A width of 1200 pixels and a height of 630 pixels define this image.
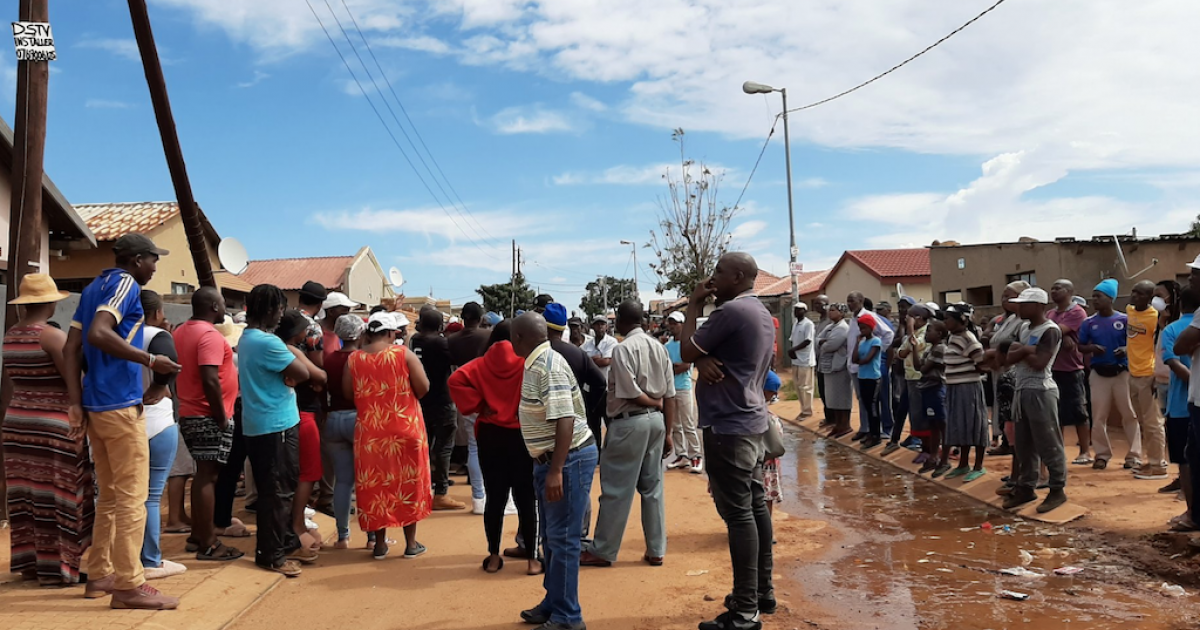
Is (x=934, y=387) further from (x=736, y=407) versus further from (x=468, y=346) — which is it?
(x=736, y=407)

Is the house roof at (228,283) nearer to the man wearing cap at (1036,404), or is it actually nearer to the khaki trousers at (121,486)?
the khaki trousers at (121,486)

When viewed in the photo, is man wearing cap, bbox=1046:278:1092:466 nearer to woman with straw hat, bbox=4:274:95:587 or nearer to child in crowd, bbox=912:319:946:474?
child in crowd, bbox=912:319:946:474

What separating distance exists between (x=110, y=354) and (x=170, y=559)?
2.20 m

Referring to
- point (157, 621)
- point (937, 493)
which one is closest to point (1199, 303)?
point (937, 493)

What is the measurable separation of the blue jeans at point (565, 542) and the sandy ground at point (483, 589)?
0.31 meters

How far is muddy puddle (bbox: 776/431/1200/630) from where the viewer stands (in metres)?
5.04

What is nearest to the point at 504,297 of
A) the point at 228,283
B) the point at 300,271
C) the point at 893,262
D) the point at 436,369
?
the point at 300,271

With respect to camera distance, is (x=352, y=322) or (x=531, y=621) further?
(x=352, y=322)

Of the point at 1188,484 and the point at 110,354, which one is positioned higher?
the point at 110,354

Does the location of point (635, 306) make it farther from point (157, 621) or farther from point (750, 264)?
point (157, 621)

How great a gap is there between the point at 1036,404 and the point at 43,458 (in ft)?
25.3

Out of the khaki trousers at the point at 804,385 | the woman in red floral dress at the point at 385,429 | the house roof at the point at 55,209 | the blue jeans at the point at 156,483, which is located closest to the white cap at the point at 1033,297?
the woman in red floral dress at the point at 385,429

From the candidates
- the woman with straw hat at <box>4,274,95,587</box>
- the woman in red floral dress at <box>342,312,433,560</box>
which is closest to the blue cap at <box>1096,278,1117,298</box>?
the woman in red floral dress at <box>342,312,433,560</box>

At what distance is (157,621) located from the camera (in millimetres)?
4898
